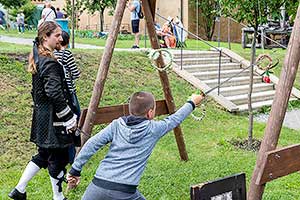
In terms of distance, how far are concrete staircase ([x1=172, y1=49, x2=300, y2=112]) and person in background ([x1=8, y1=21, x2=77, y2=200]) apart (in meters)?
5.81

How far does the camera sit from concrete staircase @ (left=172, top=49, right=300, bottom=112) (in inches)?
420

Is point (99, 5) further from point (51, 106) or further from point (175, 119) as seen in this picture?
point (175, 119)

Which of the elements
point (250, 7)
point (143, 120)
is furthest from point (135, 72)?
point (143, 120)

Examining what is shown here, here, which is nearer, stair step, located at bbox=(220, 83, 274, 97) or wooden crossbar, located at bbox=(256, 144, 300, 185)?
wooden crossbar, located at bbox=(256, 144, 300, 185)

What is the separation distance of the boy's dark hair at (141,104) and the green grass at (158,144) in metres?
1.88

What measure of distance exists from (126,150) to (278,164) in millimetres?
1055

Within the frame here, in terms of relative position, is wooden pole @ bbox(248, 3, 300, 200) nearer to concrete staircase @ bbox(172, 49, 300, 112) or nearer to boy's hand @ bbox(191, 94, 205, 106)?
boy's hand @ bbox(191, 94, 205, 106)

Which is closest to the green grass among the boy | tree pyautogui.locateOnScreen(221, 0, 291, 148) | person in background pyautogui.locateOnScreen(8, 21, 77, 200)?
person in background pyautogui.locateOnScreen(8, 21, 77, 200)

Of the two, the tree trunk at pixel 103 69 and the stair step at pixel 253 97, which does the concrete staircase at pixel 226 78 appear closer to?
the stair step at pixel 253 97

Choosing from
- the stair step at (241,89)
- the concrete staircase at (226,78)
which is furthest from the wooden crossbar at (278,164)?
the stair step at (241,89)

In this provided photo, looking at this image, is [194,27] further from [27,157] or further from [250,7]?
[27,157]

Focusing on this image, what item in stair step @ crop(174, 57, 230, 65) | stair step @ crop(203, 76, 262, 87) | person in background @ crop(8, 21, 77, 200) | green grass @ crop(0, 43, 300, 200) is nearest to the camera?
person in background @ crop(8, 21, 77, 200)

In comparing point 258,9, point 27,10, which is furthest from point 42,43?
point 27,10

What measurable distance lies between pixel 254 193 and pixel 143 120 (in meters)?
0.92
